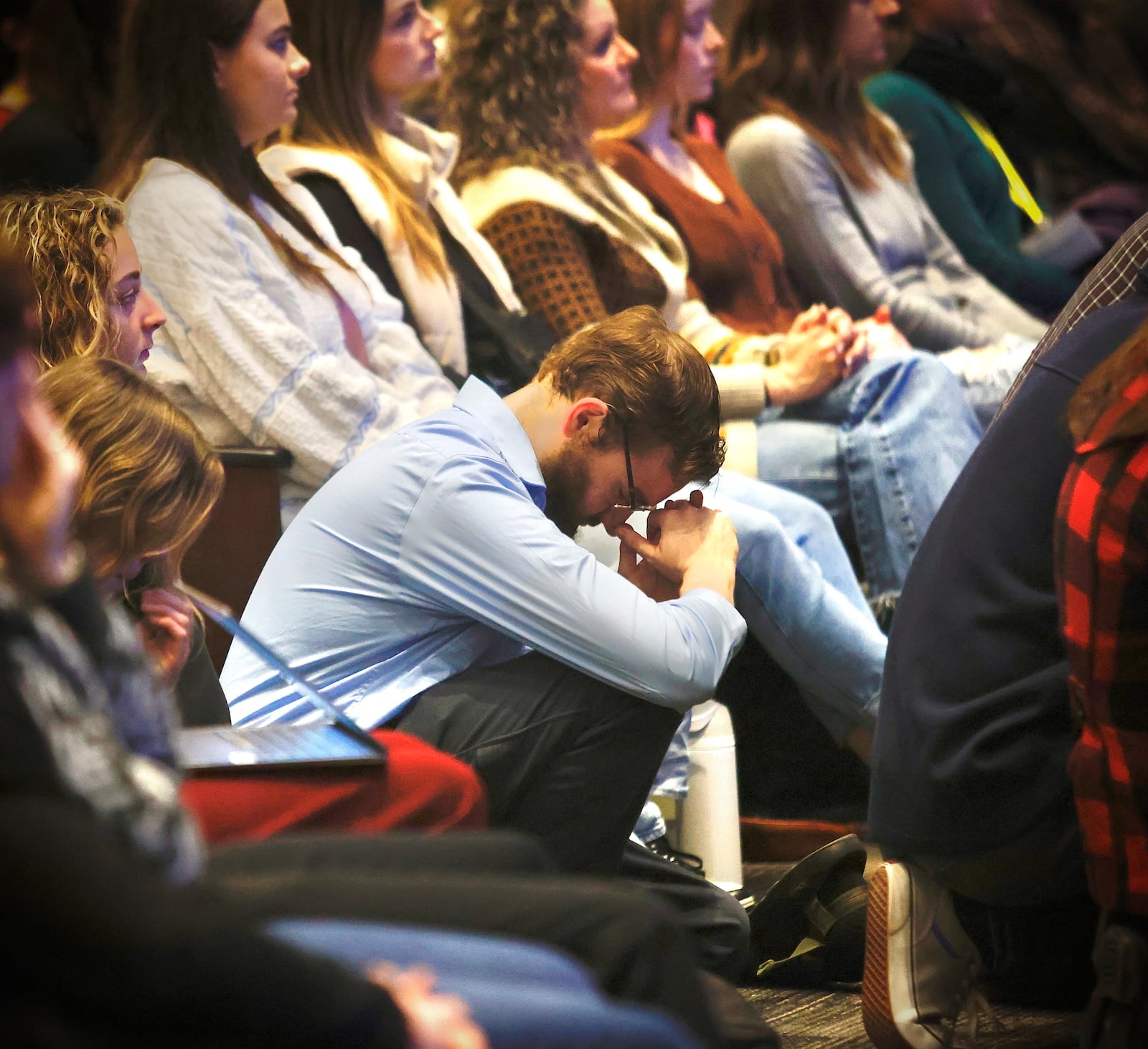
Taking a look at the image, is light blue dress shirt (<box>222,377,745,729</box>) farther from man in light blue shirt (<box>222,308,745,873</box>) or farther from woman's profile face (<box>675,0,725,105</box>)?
woman's profile face (<box>675,0,725,105</box>)

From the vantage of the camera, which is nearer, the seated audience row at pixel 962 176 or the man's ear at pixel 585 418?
the man's ear at pixel 585 418

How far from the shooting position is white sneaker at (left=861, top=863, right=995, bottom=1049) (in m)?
1.53

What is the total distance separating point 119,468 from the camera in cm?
127

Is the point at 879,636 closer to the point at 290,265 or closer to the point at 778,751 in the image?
the point at 778,751

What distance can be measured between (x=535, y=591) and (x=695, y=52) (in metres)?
2.13

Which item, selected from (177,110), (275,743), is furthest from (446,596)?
(177,110)

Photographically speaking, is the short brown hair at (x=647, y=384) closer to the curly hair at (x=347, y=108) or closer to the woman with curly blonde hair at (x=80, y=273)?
the woman with curly blonde hair at (x=80, y=273)

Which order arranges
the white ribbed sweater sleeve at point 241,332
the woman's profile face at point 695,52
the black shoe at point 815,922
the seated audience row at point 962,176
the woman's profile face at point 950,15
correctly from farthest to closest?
the woman's profile face at point 950,15
the seated audience row at point 962,176
the woman's profile face at point 695,52
the white ribbed sweater sleeve at point 241,332
the black shoe at point 815,922

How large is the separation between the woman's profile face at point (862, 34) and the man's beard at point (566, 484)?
2.26 meters

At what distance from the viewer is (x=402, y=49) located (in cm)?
270

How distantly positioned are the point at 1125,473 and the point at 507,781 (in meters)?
0.65

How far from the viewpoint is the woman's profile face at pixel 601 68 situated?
9.92ft

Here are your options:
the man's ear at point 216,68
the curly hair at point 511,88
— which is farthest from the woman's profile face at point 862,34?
the man's ear at point 216,68

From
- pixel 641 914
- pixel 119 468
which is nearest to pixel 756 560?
pixel 119 468
